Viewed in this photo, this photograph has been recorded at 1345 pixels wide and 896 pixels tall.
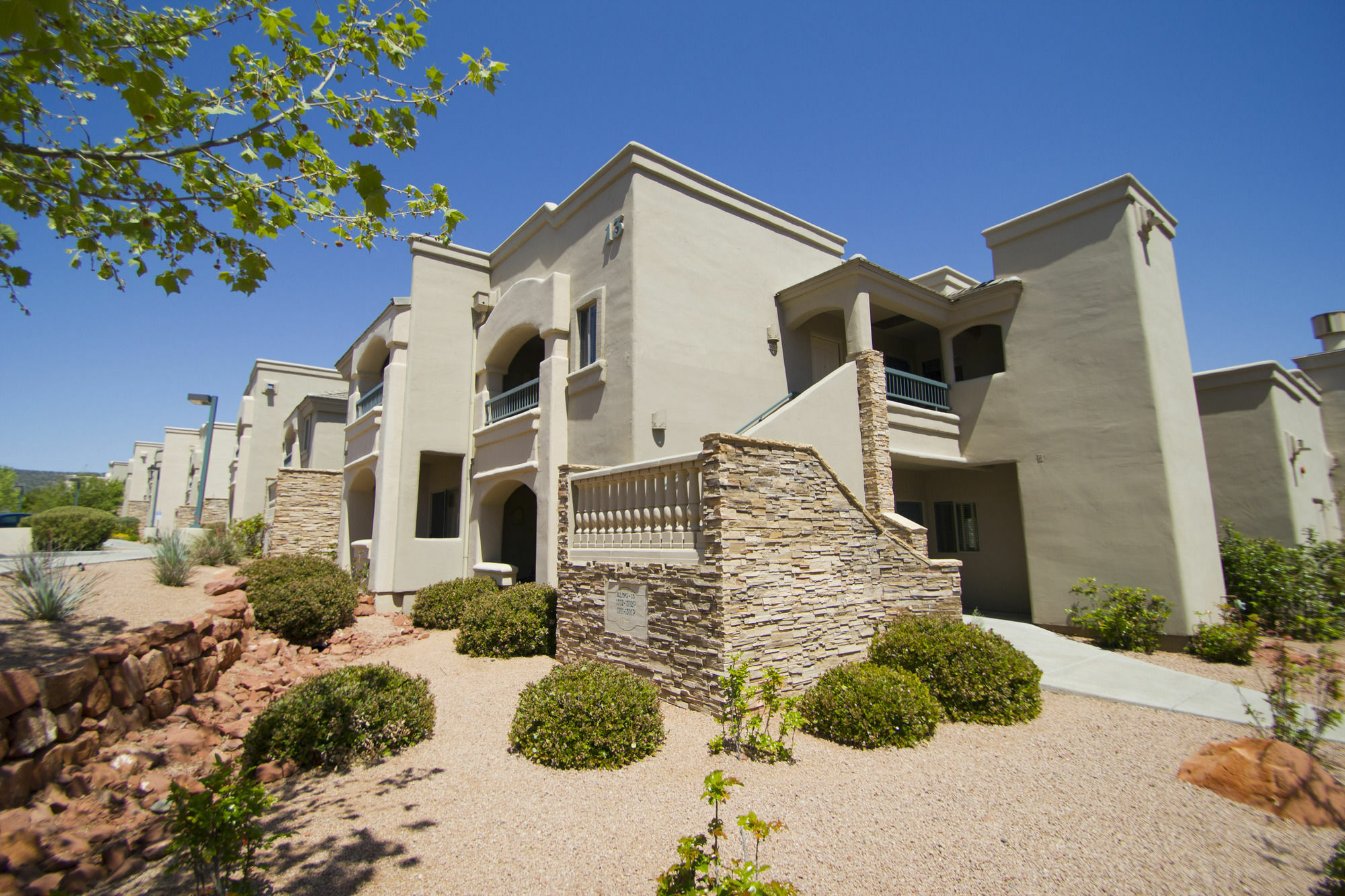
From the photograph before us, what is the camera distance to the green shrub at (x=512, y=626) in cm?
1063

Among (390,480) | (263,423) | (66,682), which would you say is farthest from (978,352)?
(263,423)

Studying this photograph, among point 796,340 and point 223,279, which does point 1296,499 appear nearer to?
point 796,340

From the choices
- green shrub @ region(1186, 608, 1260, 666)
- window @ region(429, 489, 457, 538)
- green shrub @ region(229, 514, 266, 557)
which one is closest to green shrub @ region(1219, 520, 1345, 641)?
green shrub @ region(1186, 608, 1260, 666)

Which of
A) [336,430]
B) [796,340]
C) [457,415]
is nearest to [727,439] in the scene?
[796,340]

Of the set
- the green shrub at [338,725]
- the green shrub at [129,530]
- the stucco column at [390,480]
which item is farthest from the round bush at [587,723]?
the green shrub at [129,530]

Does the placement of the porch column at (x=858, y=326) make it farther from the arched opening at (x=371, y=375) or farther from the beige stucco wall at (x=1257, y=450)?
the arched opening at (x=371, y=375)

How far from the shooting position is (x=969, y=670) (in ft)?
25.3

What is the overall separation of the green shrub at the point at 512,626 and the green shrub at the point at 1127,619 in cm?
1023

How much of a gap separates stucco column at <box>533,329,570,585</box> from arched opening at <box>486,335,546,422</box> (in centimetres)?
53

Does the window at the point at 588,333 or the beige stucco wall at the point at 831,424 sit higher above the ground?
the window at the point at 588,333

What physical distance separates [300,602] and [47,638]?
4.50 metres

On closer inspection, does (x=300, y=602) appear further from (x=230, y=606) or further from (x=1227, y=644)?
(x=1227, y=644)

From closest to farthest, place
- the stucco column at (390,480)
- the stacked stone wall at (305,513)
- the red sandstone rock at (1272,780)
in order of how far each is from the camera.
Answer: the red sandstone rock at (1272,780)
the stucco column at (390,480)
the stacked stone wall at (305,513)

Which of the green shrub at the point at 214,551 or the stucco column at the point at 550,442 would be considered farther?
the green shrub at the point at 214,551
